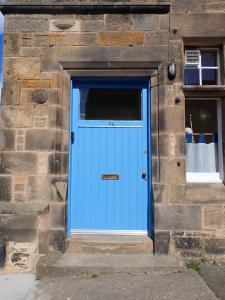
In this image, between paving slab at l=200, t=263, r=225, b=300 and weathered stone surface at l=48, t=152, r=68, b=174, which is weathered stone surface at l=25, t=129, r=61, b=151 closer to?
weathered stone surface at l=48, t=152, r=68, b=174

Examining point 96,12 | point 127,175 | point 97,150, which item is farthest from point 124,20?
point 127,175

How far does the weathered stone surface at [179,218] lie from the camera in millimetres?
4664

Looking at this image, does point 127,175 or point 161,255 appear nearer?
point 161,255

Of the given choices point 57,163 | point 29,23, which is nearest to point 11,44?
point 29,23

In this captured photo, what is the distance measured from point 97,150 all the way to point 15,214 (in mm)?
1530

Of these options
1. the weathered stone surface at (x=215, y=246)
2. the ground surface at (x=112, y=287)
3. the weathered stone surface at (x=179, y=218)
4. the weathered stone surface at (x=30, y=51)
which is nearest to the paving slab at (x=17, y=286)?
the ground surface at (x=112, y=287)

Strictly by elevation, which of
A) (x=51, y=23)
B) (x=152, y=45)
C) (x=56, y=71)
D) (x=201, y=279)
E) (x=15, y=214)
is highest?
(x=51, y=23)

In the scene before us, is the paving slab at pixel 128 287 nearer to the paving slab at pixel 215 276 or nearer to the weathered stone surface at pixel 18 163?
the paving slab at pixel 215 276

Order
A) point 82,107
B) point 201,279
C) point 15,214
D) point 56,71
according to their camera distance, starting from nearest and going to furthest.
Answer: point 201,279 < point 15,214 < point 56,71 < point 82,107

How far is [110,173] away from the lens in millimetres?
5090

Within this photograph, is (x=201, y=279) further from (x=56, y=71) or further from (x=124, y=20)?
(x=124, y=20)

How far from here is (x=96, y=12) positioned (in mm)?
4973

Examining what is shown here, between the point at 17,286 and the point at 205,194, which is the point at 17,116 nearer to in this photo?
the point at 17,286

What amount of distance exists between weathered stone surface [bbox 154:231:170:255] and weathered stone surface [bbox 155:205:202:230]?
8 cm
